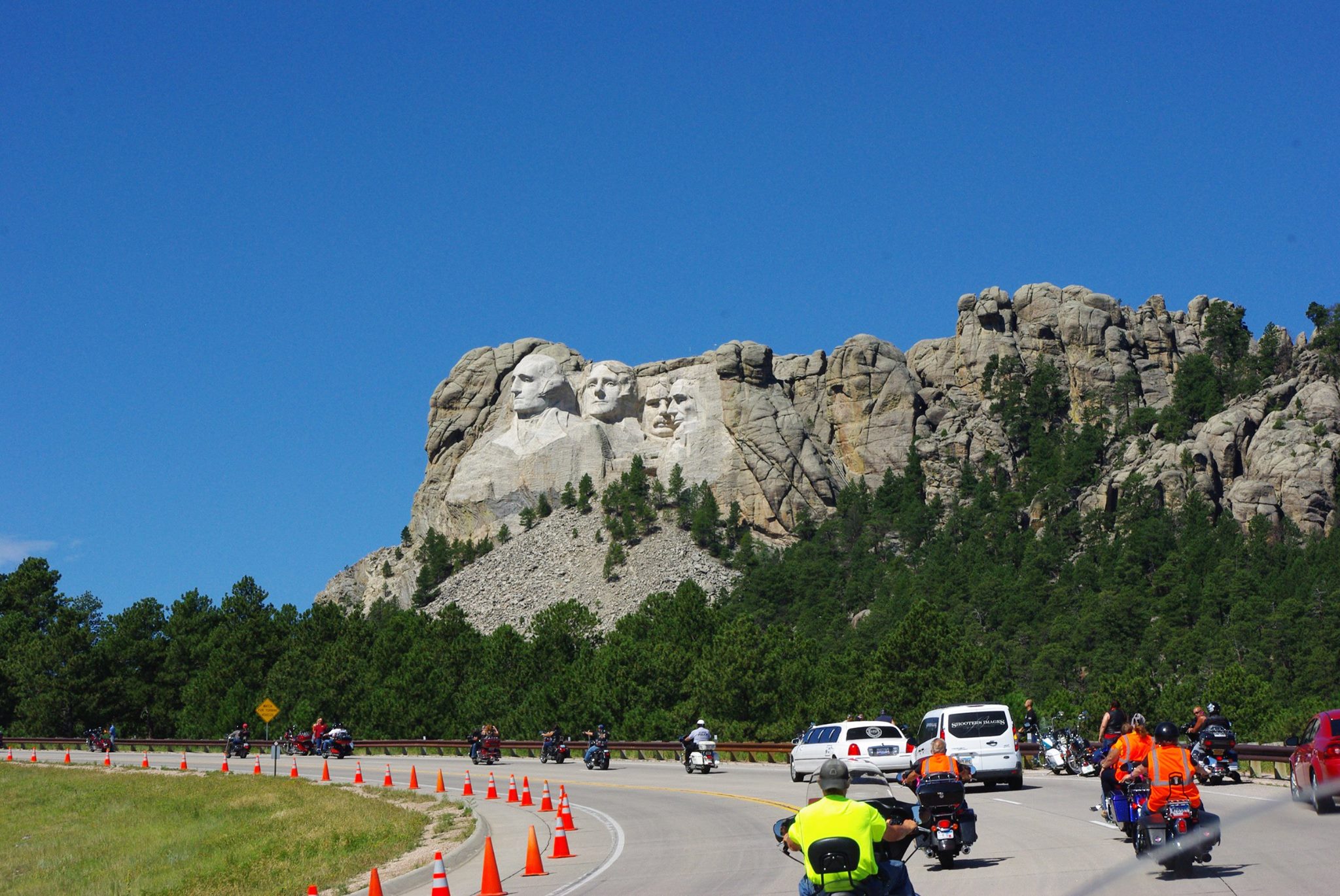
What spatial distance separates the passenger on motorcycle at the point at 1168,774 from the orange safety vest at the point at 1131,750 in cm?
38

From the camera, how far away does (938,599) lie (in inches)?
4737

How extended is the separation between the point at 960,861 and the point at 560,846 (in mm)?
6796

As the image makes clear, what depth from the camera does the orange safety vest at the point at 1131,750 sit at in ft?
58.7

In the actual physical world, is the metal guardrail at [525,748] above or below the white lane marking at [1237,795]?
above

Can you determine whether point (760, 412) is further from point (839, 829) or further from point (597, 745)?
point (839, 829)

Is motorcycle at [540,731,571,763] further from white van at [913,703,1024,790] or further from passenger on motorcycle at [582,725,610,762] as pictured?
white van at [913,703,1024,790]

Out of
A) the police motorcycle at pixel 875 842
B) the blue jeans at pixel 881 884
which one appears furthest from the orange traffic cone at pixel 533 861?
the blue jeans at pixel 881 884

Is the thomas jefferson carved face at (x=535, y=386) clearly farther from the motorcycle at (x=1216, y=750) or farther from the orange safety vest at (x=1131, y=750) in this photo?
the orange safety vest at (x=1131, y=750)

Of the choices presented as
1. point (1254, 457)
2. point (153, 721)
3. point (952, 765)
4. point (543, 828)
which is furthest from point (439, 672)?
point (1254, 457)

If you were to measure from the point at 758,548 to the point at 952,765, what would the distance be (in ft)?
488

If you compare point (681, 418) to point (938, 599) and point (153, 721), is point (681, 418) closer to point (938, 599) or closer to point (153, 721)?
point (938, 599)

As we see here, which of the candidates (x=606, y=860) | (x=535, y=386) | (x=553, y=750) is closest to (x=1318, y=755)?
(x=606, y=860)

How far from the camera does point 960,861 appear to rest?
63.7 ft

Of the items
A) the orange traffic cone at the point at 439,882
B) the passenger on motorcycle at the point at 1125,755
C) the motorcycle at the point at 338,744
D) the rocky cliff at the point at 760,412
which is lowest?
the orange traffic cone at the point at 439,882
